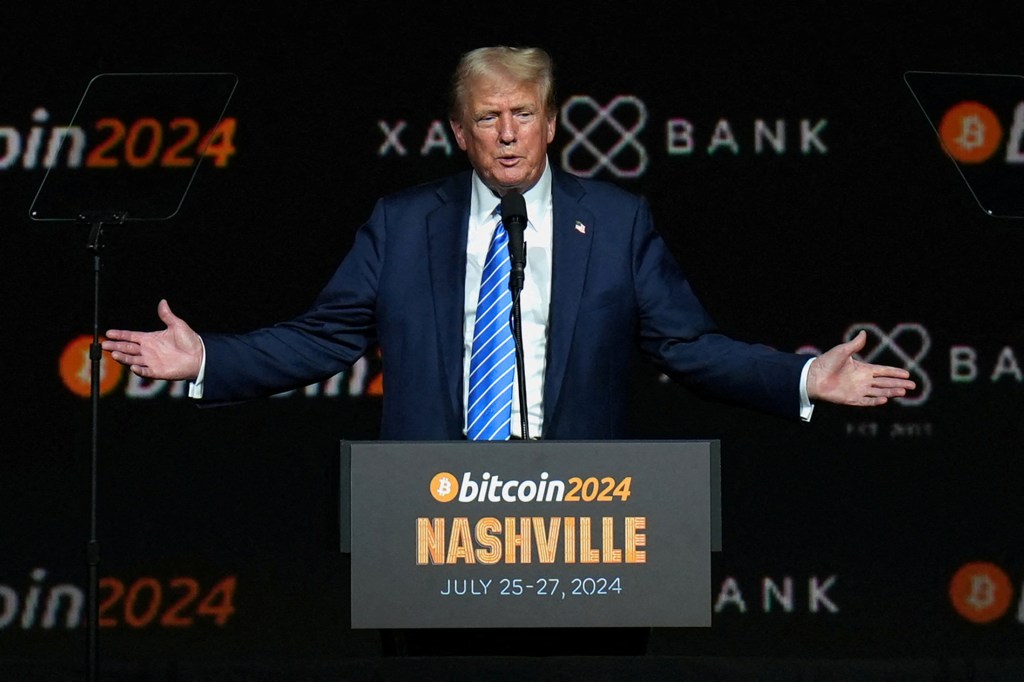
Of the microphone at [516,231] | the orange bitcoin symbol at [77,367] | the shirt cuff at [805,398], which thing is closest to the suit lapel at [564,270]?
the microphone at [516,231]

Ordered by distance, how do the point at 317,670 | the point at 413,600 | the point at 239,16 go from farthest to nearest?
the point at 239,16 → the point at 317,670 → the point at 413,600

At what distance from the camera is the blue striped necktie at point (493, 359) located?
2.57 meters

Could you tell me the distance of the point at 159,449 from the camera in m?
4.44

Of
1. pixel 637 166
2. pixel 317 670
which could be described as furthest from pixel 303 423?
pixel 317 670

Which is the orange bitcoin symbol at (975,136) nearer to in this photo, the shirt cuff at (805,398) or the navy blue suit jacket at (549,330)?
the navy blue suit jacket at (549,330)

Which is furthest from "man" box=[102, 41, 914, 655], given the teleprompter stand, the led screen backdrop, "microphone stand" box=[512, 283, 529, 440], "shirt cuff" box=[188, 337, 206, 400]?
the led screen backdrop

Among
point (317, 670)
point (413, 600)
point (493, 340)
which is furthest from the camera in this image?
point (493, 340)

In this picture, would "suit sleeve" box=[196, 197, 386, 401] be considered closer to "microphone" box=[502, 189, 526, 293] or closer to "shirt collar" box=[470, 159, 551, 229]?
"shirt collar" box=[470, 159, 551, 229]

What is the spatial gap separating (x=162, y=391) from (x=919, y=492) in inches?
81.3

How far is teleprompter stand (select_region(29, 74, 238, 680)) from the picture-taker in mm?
3793

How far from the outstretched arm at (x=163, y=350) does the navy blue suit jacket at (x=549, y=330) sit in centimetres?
4

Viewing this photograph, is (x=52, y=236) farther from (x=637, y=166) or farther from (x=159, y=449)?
(x=637, y=166)

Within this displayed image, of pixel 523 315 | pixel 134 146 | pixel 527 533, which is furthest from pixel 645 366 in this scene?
pixel 527 533

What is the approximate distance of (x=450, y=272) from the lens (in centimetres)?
270
